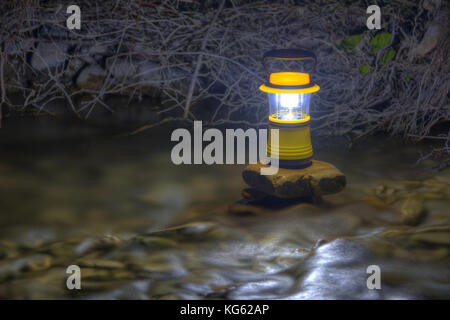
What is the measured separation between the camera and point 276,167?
13.5 ft

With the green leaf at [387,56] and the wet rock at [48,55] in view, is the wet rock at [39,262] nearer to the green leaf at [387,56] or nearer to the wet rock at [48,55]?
the green leaf at [387,56]

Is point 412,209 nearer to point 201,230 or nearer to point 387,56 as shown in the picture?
point 201,230

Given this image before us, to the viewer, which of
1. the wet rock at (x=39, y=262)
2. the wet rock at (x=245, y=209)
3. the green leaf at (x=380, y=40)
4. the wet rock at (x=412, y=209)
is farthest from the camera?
the green leaf at (x=380, y=40)

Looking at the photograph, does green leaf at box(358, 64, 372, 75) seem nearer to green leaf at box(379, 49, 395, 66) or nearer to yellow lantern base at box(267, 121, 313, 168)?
green leaf at box(379, 49, 395, 66)

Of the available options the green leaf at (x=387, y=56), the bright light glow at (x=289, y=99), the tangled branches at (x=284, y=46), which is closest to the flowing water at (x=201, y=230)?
the tangled branches at (x=284, y=46)

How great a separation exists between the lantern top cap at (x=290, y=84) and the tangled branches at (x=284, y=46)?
1187mm

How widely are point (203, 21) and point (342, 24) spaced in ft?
4.56

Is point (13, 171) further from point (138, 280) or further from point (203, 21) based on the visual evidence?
point (203, 21)

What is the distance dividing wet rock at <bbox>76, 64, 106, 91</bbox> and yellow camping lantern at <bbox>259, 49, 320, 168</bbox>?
301 centimetres

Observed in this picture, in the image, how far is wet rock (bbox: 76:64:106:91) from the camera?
6.67m

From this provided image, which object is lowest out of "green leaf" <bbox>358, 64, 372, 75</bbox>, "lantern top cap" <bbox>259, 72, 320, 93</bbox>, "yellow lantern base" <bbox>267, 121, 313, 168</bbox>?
"yellow lantern base" <bbox>267, 121, 313, 168</bbox>

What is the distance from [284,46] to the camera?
5.72m

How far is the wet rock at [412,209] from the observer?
3729 millimetres

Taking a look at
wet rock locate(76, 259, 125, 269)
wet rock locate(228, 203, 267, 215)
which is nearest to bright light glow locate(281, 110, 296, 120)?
wet rock locate(228, 203, 267, 215)
